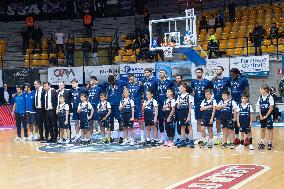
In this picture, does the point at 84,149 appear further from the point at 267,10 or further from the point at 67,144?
the point at 267,10

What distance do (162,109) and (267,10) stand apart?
13058 mm

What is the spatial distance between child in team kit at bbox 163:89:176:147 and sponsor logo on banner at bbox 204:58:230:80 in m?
7.51

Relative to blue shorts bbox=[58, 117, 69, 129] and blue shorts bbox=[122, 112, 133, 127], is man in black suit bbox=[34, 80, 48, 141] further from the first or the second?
blue shorts bbox=[122, 112, 133, 127]

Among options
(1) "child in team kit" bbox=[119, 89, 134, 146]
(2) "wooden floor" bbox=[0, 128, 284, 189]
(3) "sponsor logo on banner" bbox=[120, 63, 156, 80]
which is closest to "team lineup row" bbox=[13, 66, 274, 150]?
(1) "child in team kit" bbox=[119, 89, 134, 146]

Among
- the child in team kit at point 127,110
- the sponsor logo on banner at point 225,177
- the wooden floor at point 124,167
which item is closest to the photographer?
the sponsor logo on banner at point 225,177

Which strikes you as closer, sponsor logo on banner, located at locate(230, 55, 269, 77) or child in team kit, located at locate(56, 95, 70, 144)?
child in team kit, located at locate(56, 95, 70, 144)

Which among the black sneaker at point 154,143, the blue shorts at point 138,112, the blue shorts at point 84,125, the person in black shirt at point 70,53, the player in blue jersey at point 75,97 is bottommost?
the black sneaker at point 154,143

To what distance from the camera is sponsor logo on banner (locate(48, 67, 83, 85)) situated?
24.4m

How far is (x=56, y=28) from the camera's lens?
3083cm

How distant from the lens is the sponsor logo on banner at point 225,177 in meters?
8.87

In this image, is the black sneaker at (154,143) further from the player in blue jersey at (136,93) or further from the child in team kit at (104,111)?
the child in team kit at (104,111)

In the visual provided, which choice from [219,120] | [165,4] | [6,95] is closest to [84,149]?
[219,120]

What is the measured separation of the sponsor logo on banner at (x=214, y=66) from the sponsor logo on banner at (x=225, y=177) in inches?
426

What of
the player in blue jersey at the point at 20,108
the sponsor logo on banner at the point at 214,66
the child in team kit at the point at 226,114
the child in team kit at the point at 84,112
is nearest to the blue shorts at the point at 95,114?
the child in team kit at the point at 84,112
